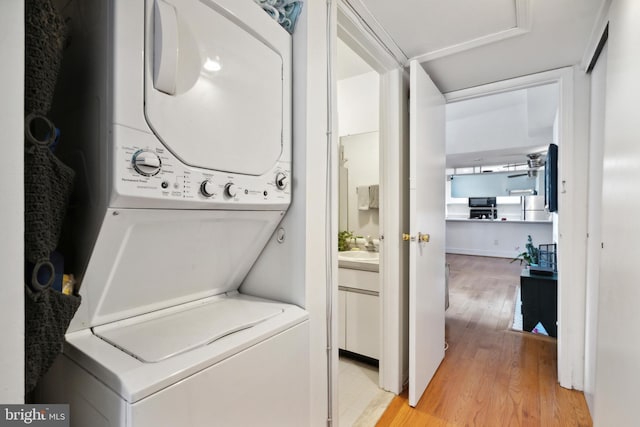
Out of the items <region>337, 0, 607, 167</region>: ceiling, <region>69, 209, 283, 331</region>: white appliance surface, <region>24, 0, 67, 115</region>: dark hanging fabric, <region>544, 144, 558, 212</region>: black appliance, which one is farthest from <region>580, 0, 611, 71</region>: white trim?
<region>24, 0, 67, 115</region>: dark hanging fabric

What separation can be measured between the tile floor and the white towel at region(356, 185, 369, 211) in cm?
123

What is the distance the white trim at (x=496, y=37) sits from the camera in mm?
1393

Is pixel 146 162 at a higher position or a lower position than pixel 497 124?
lower

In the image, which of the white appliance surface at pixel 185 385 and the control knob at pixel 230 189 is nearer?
the white appliance surface at pixel 185 385

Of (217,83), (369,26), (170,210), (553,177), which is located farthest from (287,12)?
(553,177)

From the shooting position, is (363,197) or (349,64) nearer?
(349,64)

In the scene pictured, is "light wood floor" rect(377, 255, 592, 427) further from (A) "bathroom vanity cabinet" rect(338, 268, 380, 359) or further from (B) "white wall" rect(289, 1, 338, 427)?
(B) "white wall" rect(289, 1, 338, 427)

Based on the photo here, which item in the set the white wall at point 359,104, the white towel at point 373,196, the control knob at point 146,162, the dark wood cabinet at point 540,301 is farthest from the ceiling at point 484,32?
the dark wood cabinet at point 540,301

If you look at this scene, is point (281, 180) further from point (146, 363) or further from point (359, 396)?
point (359, 396)

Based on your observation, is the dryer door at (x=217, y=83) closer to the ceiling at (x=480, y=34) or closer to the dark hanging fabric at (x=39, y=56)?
the dark hanging fabric at (x=39, y=56)

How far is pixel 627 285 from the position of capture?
3.12 feet

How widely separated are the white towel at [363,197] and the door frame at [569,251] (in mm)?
1339

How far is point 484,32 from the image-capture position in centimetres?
161

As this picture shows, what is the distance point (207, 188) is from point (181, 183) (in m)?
0.07
